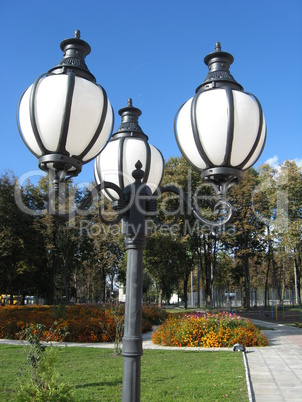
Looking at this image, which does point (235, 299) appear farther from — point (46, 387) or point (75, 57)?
point (75, 57)

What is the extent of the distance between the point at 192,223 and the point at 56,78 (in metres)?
28.2

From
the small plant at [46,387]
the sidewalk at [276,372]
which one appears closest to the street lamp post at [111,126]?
the small plant at [46,387]

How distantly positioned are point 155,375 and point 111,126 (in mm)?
6577

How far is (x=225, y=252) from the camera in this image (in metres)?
35.2

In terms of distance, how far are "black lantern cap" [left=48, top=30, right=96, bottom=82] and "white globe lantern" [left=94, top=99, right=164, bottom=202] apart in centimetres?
94

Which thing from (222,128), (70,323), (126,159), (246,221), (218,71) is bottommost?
(70,323)

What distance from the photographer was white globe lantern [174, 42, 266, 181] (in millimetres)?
2164

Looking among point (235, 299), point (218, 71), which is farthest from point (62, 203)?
point (235, 299)

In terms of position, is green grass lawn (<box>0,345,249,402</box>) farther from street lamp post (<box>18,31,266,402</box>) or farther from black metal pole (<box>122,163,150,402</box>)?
street lamp post (<box>18,31,266,402</box>)

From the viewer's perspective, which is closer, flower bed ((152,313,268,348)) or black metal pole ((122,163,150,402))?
black metal pole ((122,163,150,402))

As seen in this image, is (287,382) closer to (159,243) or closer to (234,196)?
(159,243)

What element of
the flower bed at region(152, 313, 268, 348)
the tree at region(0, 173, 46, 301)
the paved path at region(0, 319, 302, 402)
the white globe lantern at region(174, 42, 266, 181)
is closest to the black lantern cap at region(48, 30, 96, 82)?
the white globe lantern at region(174, 42, 266, 181)

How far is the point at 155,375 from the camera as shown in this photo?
24.7 ft

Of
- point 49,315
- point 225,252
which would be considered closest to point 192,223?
point 225,252
